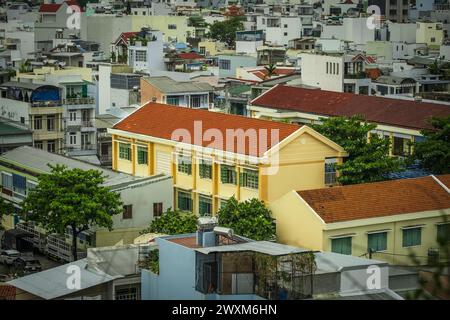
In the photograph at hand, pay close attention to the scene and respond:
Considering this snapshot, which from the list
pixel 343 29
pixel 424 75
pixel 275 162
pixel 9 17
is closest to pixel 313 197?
pixel 275 162

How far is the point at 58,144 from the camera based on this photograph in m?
20.0

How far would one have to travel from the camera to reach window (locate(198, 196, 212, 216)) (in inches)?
553

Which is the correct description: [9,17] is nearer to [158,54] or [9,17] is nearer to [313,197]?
[158,54]

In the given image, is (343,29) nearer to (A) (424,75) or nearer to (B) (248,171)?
(A) (424,75)

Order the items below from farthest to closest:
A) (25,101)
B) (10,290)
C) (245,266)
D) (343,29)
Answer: (343,29)
(25,101)
(10,290)
(245,266)

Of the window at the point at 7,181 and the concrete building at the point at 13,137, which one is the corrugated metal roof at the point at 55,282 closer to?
the window at the point at 7,181

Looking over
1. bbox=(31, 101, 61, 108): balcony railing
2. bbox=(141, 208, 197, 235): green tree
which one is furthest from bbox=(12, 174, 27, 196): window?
bbox=(31, 101, 61, 108): balcony railing

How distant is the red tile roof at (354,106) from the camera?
17.7m

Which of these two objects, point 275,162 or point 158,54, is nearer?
point 275,162

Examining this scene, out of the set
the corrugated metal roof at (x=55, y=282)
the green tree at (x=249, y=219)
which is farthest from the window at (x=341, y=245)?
the corrugated metal roof at (x=55, y=282)

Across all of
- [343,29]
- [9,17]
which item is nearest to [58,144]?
[343,29]

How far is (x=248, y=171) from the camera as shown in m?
13.4

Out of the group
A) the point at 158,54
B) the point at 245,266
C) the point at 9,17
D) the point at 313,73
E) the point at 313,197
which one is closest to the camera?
the point at 245,266

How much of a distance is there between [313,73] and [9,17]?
22595 mm
